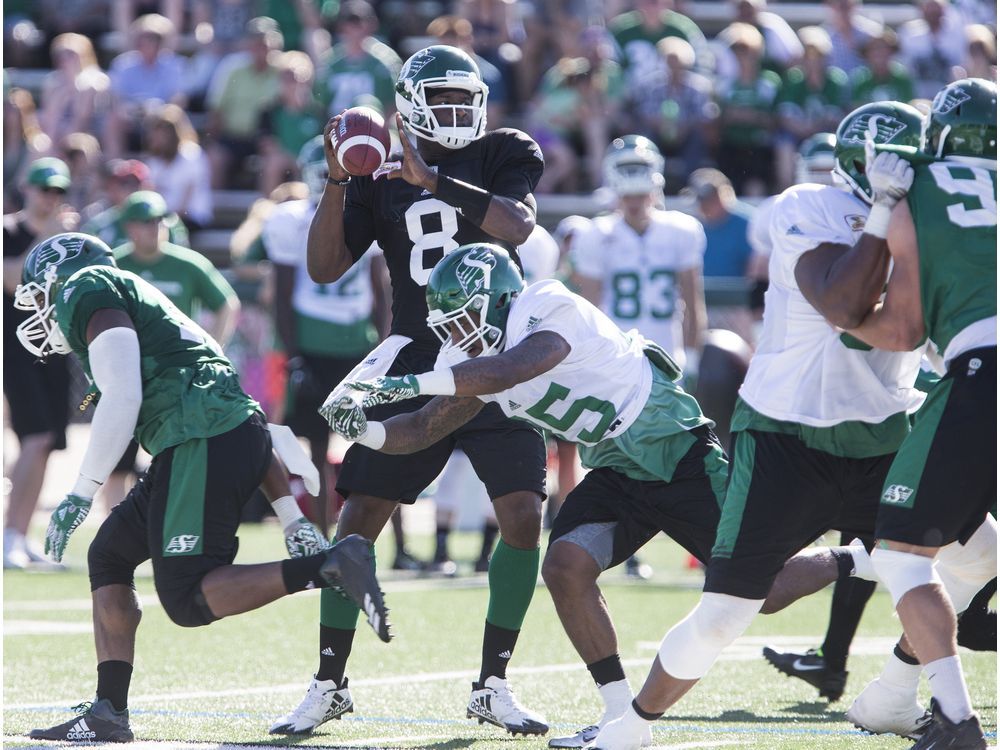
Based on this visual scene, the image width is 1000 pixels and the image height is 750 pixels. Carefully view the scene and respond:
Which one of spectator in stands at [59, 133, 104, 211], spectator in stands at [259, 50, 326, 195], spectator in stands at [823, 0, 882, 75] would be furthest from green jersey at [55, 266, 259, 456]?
spectator in stands at [823, 0, 882, 75]

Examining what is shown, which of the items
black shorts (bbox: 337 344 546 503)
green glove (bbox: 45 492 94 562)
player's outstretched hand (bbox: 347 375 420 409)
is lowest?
green glove (bbox: 45 492 94 562)

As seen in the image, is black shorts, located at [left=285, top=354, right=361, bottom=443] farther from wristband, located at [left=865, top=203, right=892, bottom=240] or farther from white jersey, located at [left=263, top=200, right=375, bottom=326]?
wristband, located at [left=865, top=203, right=892, bottom=240]

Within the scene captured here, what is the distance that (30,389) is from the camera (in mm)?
9750

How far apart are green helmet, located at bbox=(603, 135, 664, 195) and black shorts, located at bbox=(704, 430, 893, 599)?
4.39 m

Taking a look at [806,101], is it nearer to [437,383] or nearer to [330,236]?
[330,236]

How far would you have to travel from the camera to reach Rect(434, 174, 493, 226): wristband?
5156 millimetres

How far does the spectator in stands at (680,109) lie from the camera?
13.6 meters

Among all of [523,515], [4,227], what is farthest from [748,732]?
[4,227]

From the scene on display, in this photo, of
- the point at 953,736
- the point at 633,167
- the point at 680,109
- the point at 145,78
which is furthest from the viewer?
the point at 145,78

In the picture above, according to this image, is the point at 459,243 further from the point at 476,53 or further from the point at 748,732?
the point at 476,53

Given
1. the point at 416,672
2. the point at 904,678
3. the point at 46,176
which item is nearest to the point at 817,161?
the point at 416,672

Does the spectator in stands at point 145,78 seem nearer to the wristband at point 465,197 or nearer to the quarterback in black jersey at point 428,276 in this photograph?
the quarterback in black jersey at point 428,276

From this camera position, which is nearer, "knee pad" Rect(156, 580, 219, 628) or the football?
"knee pad" Rect(156, 580, 219, 628)

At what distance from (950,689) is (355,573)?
5.40 feet
